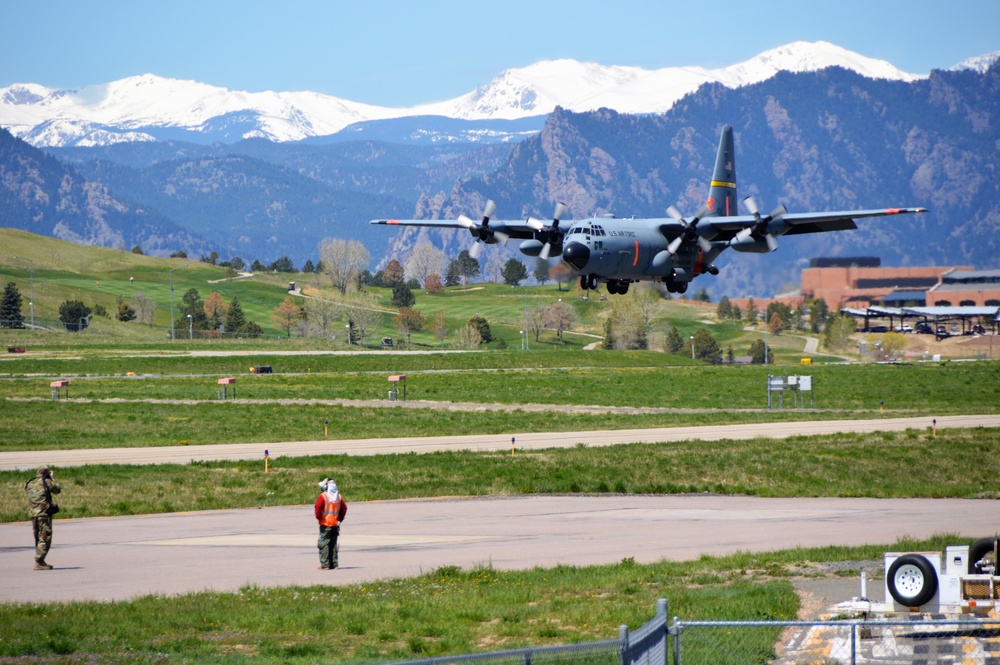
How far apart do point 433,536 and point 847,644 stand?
15008mm

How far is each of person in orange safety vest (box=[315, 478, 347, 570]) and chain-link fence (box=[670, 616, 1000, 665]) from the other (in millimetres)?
9146

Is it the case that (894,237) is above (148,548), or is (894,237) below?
above

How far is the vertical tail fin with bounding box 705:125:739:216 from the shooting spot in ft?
233

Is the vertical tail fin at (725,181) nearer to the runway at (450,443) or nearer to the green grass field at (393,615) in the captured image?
the runway at (450,443)

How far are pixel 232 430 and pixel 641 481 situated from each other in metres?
28.0

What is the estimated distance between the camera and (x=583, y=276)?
55812mm

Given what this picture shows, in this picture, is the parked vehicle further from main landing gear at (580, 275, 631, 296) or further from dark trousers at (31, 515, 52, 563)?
main landing gear at (580, 275, 631, 296)

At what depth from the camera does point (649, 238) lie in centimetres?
5638

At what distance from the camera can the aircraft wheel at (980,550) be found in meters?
19.8

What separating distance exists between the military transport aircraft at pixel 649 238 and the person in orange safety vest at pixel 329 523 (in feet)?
92.7

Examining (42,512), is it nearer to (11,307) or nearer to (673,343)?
(673,343)

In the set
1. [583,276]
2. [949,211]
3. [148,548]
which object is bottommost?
[148,548]

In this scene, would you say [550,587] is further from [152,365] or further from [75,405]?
[152,365]

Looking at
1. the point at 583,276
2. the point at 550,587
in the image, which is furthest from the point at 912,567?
the point at 583,276
